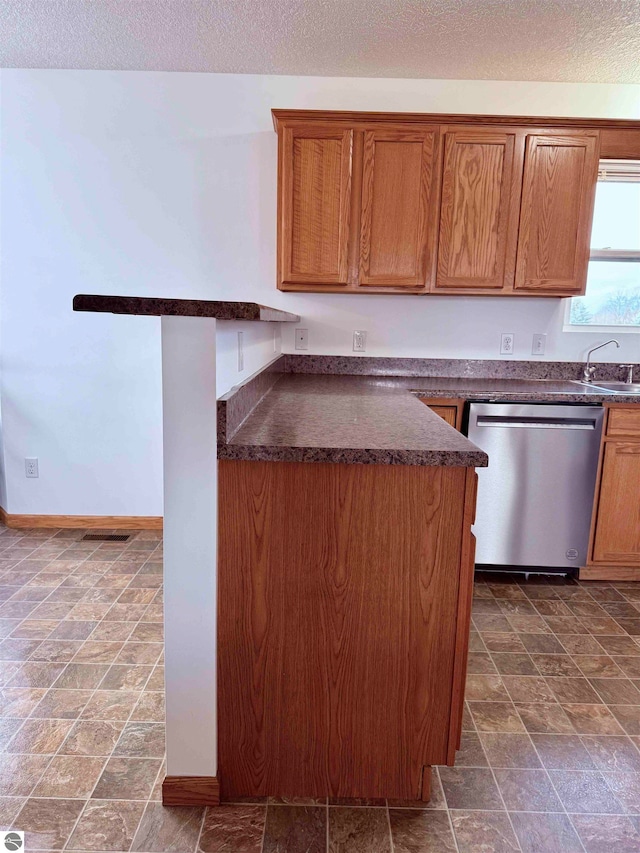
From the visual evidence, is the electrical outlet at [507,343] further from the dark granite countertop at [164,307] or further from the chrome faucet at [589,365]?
the dark granite countertop at [164,307]

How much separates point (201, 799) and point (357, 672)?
1.72 ft

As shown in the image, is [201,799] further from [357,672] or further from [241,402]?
[241,402]

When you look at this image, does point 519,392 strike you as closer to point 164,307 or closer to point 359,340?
point 359,340

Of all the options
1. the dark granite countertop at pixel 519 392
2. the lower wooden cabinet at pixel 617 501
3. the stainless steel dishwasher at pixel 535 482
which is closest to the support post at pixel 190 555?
the dark granite countertop at pixel 519 392

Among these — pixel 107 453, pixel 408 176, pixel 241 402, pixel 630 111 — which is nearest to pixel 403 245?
pixel 408 176

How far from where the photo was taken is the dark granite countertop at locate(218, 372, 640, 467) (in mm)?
1330

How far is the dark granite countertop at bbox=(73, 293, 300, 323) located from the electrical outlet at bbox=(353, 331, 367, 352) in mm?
2024

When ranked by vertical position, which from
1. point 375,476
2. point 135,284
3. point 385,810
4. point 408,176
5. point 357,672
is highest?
point 408,176

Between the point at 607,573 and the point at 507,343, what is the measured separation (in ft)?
4.36

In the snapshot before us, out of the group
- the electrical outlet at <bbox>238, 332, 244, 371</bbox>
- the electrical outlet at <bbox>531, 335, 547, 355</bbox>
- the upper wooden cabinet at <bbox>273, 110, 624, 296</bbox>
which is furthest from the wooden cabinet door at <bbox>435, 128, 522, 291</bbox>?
the electrical outlet at <bbox>238, 332, 244, 371</bbox>

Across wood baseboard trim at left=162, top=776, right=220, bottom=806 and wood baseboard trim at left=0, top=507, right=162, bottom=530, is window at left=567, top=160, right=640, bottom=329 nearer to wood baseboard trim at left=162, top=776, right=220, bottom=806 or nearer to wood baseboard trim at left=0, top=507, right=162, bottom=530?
wood baseboard trim at left=0, top=507, right=162, bottom=530

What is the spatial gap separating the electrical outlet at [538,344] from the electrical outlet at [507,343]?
12 cm

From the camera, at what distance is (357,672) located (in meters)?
1.45

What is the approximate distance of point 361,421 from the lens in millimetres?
1706
